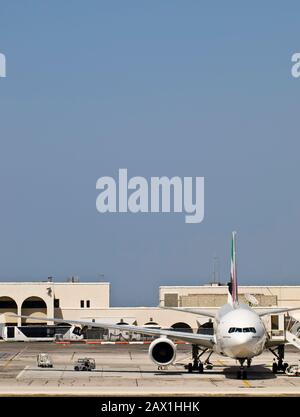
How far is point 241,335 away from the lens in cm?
5469

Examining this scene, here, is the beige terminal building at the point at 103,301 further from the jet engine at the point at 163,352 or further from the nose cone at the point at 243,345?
the nose cone at the point at 243,345

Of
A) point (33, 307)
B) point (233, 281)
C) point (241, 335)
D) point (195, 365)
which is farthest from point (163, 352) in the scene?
point (33, 307)

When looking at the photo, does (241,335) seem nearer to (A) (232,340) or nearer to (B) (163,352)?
(A) (232,340)

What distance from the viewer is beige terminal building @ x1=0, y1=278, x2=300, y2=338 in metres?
146

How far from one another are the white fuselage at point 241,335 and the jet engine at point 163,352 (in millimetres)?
3521

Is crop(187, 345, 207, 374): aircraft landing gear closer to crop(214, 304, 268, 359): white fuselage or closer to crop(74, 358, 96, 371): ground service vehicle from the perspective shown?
crop(214, 304, 268, 359): white fuselage

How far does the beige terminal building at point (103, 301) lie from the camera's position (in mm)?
146500

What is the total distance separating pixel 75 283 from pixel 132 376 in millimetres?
96289

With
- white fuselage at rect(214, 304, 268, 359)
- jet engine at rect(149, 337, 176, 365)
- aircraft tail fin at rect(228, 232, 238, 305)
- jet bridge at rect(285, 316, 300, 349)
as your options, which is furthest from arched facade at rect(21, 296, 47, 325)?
white fuselage at rect(214, 304, 268, 359)

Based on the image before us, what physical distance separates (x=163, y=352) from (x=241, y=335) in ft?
23.4

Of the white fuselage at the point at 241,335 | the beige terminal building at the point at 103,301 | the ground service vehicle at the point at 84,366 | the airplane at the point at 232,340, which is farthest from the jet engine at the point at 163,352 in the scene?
the beige terminal building at the point at 103,301

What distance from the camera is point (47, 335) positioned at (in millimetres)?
137750
